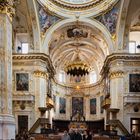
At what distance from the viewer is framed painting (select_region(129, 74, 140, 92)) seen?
28.4 meters

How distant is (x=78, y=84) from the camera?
149 feet

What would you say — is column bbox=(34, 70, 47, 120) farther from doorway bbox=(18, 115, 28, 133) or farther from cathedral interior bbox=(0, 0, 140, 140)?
doorway bbox=(18, 115, 28, 133)

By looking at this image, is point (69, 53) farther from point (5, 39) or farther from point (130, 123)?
point (5, 39)

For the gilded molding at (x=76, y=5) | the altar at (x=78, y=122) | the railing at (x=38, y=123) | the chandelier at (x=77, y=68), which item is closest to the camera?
the railing at (x=38, y=123)

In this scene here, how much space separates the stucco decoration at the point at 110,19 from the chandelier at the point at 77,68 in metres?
12.5

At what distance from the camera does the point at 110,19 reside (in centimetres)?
2955

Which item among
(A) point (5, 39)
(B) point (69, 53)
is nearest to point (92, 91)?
(B) point (69, 53)

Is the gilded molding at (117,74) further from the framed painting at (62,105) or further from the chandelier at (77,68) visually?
the framed painting at (62,105)

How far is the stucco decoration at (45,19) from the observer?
94.7ft

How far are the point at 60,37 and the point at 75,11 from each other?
4705 millimetres

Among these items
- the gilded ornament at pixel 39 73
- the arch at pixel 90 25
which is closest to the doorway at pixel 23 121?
the gilded ornament at pixel 39 73

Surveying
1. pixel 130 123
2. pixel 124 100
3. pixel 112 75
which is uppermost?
pixel 112 75

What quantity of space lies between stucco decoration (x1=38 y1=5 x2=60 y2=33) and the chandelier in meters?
12.4

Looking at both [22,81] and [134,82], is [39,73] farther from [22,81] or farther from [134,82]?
[134,82]
